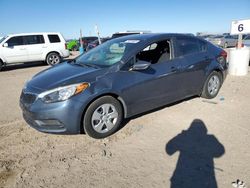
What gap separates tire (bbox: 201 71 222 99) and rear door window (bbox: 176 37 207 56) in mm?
681

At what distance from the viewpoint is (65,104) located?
3387 mm

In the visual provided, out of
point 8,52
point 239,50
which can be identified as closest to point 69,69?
point 239,50

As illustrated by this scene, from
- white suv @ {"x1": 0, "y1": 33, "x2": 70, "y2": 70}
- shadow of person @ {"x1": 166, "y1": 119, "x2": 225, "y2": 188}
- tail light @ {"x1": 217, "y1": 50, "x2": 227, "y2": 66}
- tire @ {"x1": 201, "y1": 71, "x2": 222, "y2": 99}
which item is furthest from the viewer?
white suv @ {"x1": 0, "y1": 33, "x2": 70, "y2": 70}

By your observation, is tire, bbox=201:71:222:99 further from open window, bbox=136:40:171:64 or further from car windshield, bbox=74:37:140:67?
car windshield, bbox=74:37:140:67

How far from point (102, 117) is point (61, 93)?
29.3 inches

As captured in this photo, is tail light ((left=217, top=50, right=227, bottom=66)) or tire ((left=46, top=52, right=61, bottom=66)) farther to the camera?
tire ((left=46, top=52, right=61, bottom=66))

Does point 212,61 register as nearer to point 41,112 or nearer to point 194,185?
point 194,185

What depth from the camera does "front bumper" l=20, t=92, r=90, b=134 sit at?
339 centimetres

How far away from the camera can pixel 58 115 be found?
341 cm

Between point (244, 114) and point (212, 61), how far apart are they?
1.40 metres

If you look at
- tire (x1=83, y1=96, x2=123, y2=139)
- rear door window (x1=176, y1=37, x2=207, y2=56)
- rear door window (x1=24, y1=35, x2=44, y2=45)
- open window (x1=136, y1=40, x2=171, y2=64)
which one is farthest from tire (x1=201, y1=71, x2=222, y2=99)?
rear door window (x1=24, y1=35, x2=44, y2=45)

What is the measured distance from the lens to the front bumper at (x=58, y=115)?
3.39m

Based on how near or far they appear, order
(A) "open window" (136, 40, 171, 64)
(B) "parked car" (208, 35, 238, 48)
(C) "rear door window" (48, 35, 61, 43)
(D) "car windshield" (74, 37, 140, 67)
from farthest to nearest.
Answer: (B) "parked car" (208, 35, 238, 48), (C) "rear door window" (48, 35, 61, 43), (A) "open window" (136, 40, 171, 64), (D) "car windshield" (74, 37, 140, 67)

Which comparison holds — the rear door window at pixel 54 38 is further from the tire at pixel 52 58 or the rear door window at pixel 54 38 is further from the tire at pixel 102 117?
the tire at pixel 102 117
